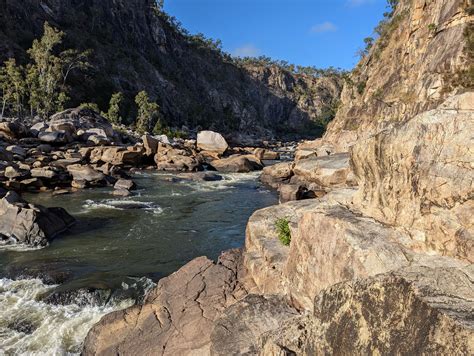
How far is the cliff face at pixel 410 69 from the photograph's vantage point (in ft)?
99.9

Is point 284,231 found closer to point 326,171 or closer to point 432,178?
point 432,178

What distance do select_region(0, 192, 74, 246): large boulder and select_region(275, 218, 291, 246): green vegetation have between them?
1076cm

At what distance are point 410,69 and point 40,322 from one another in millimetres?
43811

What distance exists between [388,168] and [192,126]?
106 meters

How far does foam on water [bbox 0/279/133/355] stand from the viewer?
898 cm

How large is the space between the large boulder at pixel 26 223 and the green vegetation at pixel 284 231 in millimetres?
10763

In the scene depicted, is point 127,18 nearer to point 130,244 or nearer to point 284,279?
point 130,244

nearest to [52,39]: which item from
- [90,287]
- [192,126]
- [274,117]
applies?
[192,126]

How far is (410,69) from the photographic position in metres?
42.2

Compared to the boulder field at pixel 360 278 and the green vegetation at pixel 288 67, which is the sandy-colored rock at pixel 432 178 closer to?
the boulder field at pixel 360 278

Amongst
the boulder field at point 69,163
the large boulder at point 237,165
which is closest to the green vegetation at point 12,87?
the boulder field at point 69,163

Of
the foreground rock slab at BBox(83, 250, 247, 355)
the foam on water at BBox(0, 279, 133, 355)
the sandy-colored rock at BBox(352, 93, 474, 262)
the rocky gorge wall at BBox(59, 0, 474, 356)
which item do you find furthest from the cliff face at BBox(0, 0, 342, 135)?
the sandy-colored rock at BBox(352, 93, 474, 262)

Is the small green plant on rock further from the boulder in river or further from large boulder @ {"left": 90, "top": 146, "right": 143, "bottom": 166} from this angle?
large boulder @ {"left": 90, "top": 146, "right": 143, "bottom": 166}

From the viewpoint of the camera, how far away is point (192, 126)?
11069 cm
